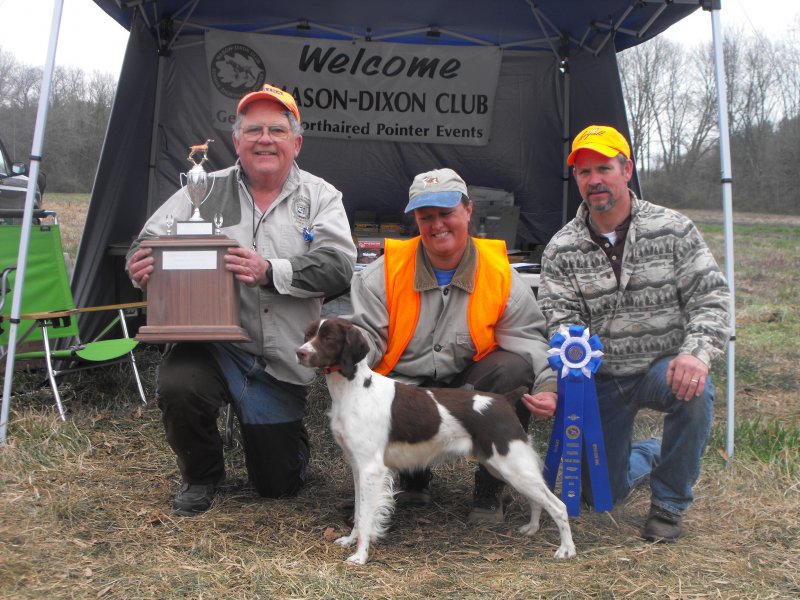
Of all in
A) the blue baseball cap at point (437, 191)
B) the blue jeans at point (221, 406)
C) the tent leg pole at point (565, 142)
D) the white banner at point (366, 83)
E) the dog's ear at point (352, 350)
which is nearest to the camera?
the dog's ear at point (352, 350)

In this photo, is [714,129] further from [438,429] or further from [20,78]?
[438,429]

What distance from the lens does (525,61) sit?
697 centimetres

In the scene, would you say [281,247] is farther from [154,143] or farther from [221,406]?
[154,143]

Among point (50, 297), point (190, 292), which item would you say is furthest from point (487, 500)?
point (50, 297)

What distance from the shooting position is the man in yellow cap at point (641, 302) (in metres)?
2.98

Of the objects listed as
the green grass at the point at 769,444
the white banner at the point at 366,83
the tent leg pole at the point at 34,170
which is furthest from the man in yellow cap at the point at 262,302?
the white banner at the point at 366,83

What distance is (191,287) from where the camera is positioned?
3.00 metres

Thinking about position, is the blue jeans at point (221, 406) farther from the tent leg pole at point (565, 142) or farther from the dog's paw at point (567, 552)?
the tent leg pole at point (565, 142)

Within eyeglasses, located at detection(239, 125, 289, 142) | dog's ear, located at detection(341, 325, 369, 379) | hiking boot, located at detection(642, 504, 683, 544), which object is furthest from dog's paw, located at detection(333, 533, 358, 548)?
eyeglasses, located at detection(239, 125, 289, 142)

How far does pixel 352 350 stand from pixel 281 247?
773 millimetres

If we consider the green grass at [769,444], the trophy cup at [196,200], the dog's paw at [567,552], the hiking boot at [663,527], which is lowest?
the dog's paw at [567,552]

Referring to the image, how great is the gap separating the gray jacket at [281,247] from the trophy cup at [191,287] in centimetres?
26

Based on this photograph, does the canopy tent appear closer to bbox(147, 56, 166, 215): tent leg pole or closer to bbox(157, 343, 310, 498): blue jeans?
bbox(147, 56, 166, 215): tent leg pole

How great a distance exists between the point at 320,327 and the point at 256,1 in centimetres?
425
